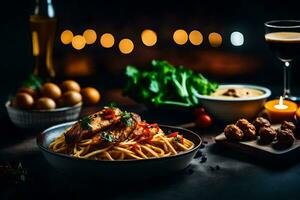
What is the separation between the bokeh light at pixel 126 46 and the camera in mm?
5516

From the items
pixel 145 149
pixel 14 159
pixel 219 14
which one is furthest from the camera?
pixel 219 14

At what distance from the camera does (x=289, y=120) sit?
4.14 metres

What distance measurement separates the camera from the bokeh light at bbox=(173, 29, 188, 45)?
18.0 feet

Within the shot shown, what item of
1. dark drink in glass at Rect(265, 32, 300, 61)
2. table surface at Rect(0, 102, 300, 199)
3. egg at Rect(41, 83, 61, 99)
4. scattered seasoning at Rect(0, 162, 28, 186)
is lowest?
table surface at Rect(0, 102, 300, 199)

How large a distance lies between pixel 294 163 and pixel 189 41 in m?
2.16

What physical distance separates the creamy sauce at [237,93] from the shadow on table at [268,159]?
0.67 m

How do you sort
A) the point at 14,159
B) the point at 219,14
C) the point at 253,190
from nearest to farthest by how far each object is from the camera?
the point at 253,190 < the point at 14,159 < the point at 219,14

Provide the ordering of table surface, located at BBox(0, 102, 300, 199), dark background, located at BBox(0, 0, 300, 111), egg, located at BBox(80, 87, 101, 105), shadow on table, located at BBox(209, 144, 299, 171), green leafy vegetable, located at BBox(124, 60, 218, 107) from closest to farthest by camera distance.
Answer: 1. table surface, located at BBox(0, 102, 300, 199)
2. shadow on table, located at BBox(209, 144, 299, 171)
3. green leafy vegetable, located at BBox(124, 60, 218, 107)
4. egg, located at BBox(80, 87, 101, 105)
5. dark background, located at BBox(0, 0, 300, 111)

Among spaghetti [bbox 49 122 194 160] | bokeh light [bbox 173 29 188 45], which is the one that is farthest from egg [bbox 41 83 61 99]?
bokeh light [bbox 173 29 188 45]

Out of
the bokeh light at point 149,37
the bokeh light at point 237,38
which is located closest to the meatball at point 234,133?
the bokeh light at point 237,38

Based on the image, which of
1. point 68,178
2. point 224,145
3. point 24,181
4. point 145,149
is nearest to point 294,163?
point 224,145

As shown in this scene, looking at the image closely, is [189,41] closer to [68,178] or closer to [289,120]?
[289,120]

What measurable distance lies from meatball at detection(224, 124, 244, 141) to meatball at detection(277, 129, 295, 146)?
22 cm

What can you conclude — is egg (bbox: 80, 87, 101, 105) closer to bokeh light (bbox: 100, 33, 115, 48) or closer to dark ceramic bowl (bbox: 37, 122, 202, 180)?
bokeh light (bbox: 100, 33, 115, 48)
